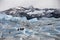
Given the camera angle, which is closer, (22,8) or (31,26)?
(31,26)

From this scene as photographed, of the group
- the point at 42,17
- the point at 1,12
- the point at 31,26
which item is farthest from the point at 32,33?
the point at 1,12

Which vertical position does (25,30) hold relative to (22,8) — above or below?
below

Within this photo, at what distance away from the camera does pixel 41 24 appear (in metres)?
1.62

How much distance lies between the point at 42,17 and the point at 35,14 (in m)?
0.16

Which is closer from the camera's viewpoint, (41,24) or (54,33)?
(54,33)

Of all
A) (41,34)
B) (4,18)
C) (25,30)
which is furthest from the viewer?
(4,18)

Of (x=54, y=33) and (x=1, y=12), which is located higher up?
(x=1, y=12)

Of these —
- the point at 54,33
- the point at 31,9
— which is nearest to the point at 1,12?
the point at 31,9

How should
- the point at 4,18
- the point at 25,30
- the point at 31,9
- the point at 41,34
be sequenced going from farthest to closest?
the point at 31,9, the point at 4,18, the point at 25,30, the point at 41,34

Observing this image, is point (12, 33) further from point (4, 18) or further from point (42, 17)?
point (42, 17)

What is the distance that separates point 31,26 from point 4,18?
0.64 metres

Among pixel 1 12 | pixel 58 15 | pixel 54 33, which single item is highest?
pixel 1 12

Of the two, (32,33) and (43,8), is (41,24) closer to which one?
(32,33)

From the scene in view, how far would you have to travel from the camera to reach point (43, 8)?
7.18ft
